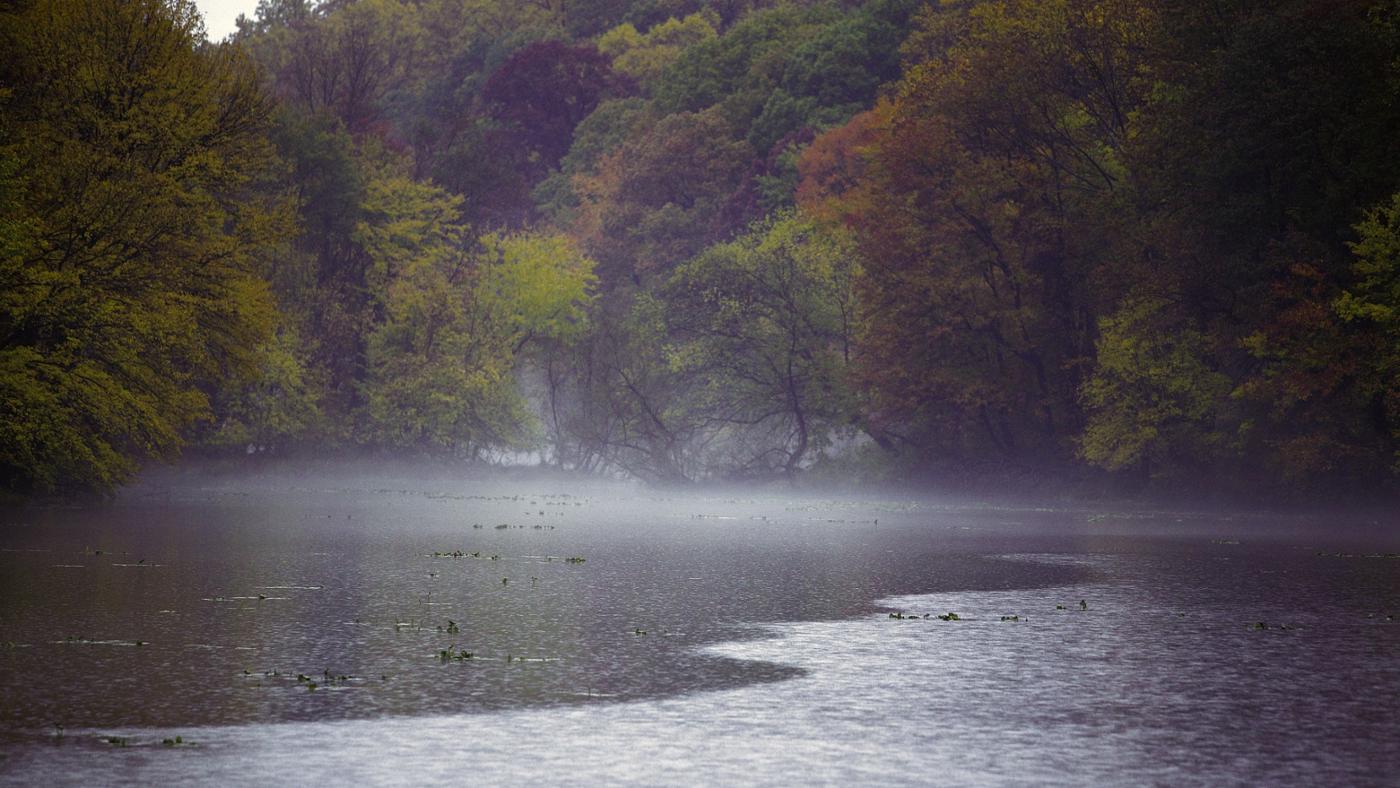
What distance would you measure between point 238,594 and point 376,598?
220 centimetres

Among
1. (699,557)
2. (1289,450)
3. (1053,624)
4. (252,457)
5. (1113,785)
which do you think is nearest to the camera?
(1113,785)

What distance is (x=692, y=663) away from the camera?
60.1 ft

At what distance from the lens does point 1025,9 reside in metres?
70.1

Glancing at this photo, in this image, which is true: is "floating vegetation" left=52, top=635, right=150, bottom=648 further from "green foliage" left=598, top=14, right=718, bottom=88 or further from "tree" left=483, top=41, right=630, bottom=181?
"green foliage" left=598, top=14, right=718, bottom=88

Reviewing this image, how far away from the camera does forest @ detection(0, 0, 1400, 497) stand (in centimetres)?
5206

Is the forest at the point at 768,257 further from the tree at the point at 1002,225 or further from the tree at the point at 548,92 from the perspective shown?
the tree at the point at 548,92

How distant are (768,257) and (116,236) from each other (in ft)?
130

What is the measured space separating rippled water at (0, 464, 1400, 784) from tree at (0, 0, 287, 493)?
1345cm

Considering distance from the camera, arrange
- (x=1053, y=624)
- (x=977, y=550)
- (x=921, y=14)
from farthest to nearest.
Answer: (x=921, y=14), (x=977, y=550), (x=1053, y=624)

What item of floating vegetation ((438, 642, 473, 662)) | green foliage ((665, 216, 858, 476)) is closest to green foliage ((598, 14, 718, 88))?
green foliage ((665, 216, 858, 476))

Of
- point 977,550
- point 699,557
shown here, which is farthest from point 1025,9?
point 699,557

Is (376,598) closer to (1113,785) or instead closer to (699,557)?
(699,557)

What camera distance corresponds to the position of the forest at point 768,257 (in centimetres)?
5206

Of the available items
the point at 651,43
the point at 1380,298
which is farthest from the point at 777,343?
the point at 651,43
